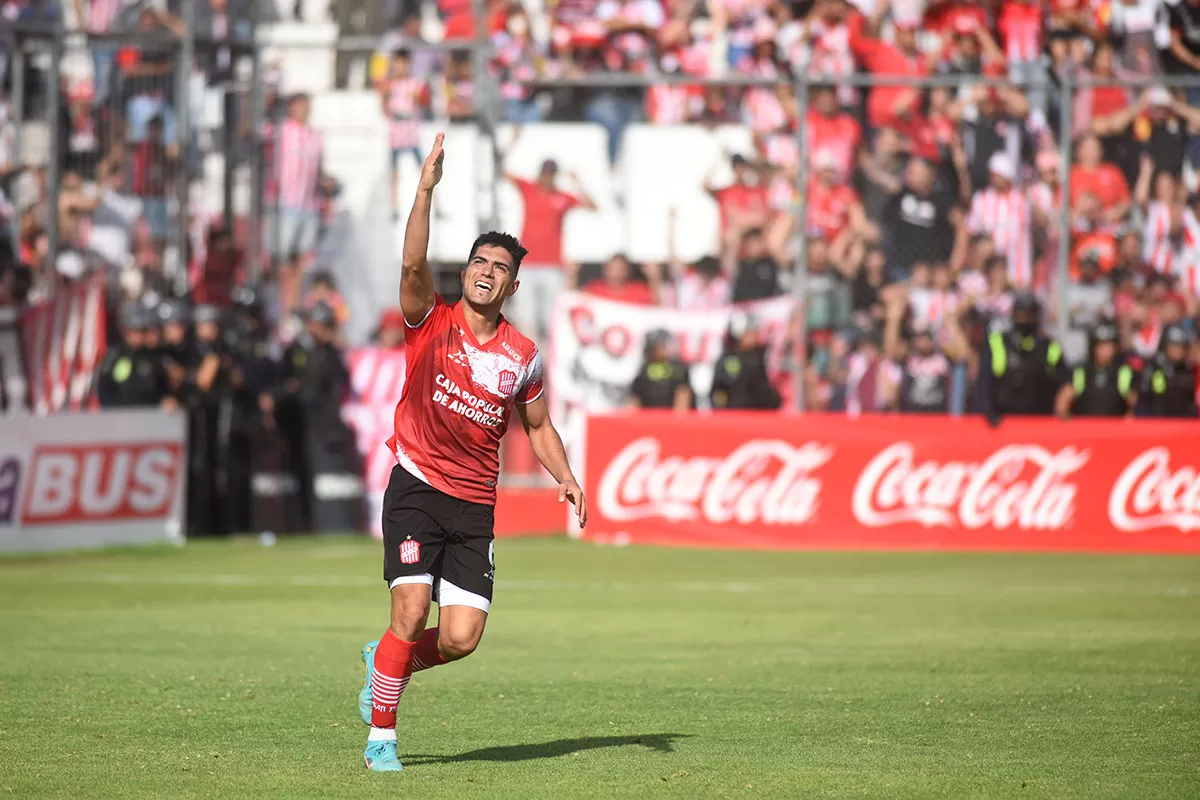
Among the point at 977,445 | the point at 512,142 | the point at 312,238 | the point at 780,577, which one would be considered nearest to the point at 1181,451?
the point at 977,445

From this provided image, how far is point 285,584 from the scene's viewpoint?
53.0 ft

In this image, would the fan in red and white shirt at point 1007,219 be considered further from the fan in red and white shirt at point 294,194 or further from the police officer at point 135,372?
the police officer at point 135,372

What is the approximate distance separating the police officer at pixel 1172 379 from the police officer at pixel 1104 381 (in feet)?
0.67

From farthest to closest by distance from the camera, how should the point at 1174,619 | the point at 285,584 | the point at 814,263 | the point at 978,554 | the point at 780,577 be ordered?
the point at 814,263
the point at 978,554
the point at 780,577
the point at 285,584
the point at 1174,619

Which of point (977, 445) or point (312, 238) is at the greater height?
point (312, 238)

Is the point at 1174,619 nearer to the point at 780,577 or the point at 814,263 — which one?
the point at 780,577

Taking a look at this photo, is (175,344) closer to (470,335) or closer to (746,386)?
(746,386)

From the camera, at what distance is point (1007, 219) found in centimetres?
2108

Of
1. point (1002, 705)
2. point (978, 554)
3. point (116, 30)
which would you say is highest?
point (116, 30)

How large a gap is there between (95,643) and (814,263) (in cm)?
1132

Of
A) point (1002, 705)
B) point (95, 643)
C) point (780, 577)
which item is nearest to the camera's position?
point (1002, 705)

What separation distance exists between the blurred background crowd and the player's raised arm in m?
12.9

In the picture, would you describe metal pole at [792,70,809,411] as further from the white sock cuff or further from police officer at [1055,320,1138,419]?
the white sock cuff

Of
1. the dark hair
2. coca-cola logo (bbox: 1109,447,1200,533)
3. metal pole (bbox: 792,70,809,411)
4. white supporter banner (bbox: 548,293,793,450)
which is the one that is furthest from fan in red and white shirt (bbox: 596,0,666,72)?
the dark hair
